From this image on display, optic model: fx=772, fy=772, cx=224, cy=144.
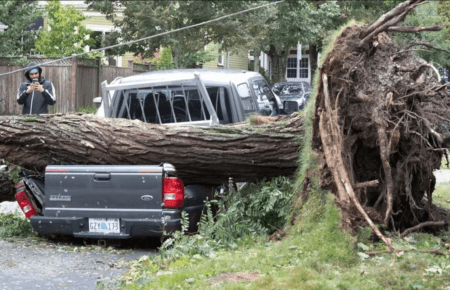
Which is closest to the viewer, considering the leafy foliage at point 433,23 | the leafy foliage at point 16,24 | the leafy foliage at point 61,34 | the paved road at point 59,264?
the paved road at point 59,264

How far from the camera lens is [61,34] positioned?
2566 centimetres

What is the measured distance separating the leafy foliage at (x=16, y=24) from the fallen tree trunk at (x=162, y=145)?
19.1 metres

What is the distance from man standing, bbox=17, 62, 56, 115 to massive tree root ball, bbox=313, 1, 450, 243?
19.9ft

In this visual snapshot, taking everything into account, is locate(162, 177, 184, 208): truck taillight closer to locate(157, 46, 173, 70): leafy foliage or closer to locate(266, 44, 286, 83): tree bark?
locate(157, 46, 173, 70): leafy foliage

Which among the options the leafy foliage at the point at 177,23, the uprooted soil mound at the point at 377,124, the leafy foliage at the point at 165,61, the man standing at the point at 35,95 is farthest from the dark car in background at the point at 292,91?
the uprooted soil mound at the point at 377,124

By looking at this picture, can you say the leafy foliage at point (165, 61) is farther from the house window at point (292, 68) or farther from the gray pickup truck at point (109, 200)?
the house window at point (292, 68)

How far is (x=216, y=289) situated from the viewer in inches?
213

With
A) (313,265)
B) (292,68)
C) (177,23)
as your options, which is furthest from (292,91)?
(292,68)

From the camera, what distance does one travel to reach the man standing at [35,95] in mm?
11773

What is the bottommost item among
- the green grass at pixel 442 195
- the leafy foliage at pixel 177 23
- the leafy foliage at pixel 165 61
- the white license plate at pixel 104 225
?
the green grass at pixel 442 195

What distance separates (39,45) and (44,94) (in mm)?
15149

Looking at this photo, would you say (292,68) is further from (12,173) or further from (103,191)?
(103,191)

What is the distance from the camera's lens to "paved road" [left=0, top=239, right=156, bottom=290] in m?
6.45

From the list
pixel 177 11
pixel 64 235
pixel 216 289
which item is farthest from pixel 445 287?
pixel 177 11
